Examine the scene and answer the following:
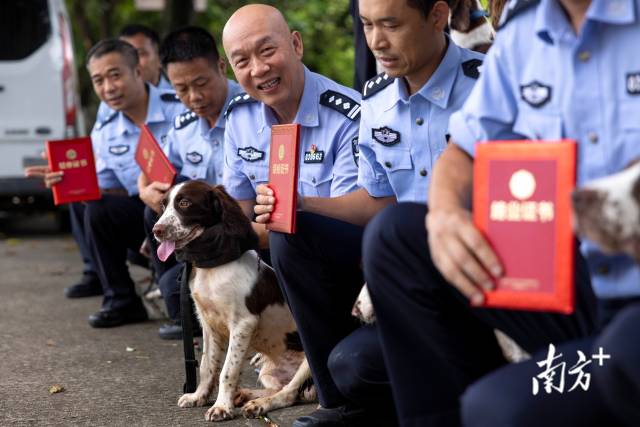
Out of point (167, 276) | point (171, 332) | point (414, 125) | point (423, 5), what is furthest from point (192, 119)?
point (423, 5)

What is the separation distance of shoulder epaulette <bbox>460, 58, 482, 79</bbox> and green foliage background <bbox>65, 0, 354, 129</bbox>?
40.5 ft

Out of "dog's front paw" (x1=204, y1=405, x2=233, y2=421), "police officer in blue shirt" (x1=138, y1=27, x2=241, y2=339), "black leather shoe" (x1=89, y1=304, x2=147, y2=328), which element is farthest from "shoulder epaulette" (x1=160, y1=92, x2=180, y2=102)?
"dog's front paw" (x1=204, y1=405, x2=233, y2=421)

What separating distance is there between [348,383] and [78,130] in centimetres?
820

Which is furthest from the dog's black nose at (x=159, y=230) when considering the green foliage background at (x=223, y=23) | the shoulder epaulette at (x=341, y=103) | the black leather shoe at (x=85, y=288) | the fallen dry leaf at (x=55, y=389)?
the green foliage background at (x=223, y=23)

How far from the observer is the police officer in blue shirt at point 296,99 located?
168 inches

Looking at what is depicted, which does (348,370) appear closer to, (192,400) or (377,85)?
(377,85)

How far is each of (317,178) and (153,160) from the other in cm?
139

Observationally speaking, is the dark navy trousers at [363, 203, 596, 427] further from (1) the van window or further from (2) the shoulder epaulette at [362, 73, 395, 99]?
(1) the van window

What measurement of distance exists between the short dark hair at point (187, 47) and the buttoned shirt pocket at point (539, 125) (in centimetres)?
338

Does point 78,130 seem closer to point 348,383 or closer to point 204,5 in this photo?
point 204,5

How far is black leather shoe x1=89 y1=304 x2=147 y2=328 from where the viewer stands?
6324 millimetres

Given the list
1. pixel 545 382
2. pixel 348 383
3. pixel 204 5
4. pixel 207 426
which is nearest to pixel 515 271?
pixel 545 382

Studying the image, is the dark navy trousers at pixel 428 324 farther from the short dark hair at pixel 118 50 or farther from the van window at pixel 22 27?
the van window at pixel 22 27

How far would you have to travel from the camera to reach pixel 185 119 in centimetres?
596
